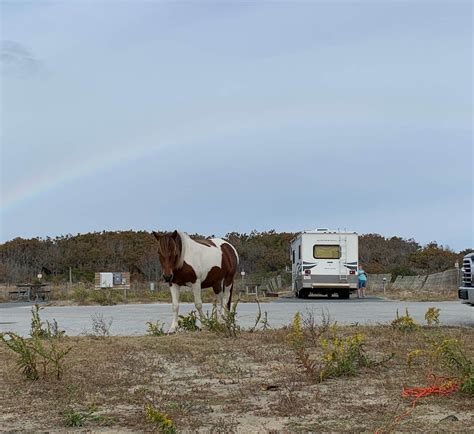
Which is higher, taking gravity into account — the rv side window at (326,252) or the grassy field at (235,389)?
the rv side window at (326,252)

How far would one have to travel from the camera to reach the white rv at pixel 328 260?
27.8 m

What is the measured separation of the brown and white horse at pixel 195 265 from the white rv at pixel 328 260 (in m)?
16.1

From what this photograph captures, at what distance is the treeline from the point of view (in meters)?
54.2

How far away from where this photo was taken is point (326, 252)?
91.8ft

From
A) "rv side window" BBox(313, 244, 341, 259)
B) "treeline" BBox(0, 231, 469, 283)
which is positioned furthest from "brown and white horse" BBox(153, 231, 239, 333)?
"treeline" BBox(0, 231, 469, 283)

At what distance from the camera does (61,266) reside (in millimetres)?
57219

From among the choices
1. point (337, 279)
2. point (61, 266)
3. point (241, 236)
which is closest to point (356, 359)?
point (337, 279)

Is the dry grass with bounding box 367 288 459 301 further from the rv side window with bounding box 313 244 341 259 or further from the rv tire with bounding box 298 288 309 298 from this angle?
the rv tire with bounding box 298 288 309 298

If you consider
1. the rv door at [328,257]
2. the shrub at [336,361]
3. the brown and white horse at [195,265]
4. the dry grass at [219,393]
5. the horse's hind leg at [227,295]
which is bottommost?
the dry grass at [219,393]

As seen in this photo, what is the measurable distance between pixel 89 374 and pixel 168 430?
8.52 ft

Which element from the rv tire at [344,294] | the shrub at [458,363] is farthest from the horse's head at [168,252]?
the rv tire at [344,294]

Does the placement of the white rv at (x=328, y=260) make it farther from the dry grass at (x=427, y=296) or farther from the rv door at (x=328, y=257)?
the dry grass at (x=427, y=296)

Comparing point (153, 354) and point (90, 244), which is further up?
point (90, 244)

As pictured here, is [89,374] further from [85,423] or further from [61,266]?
[61,266]
